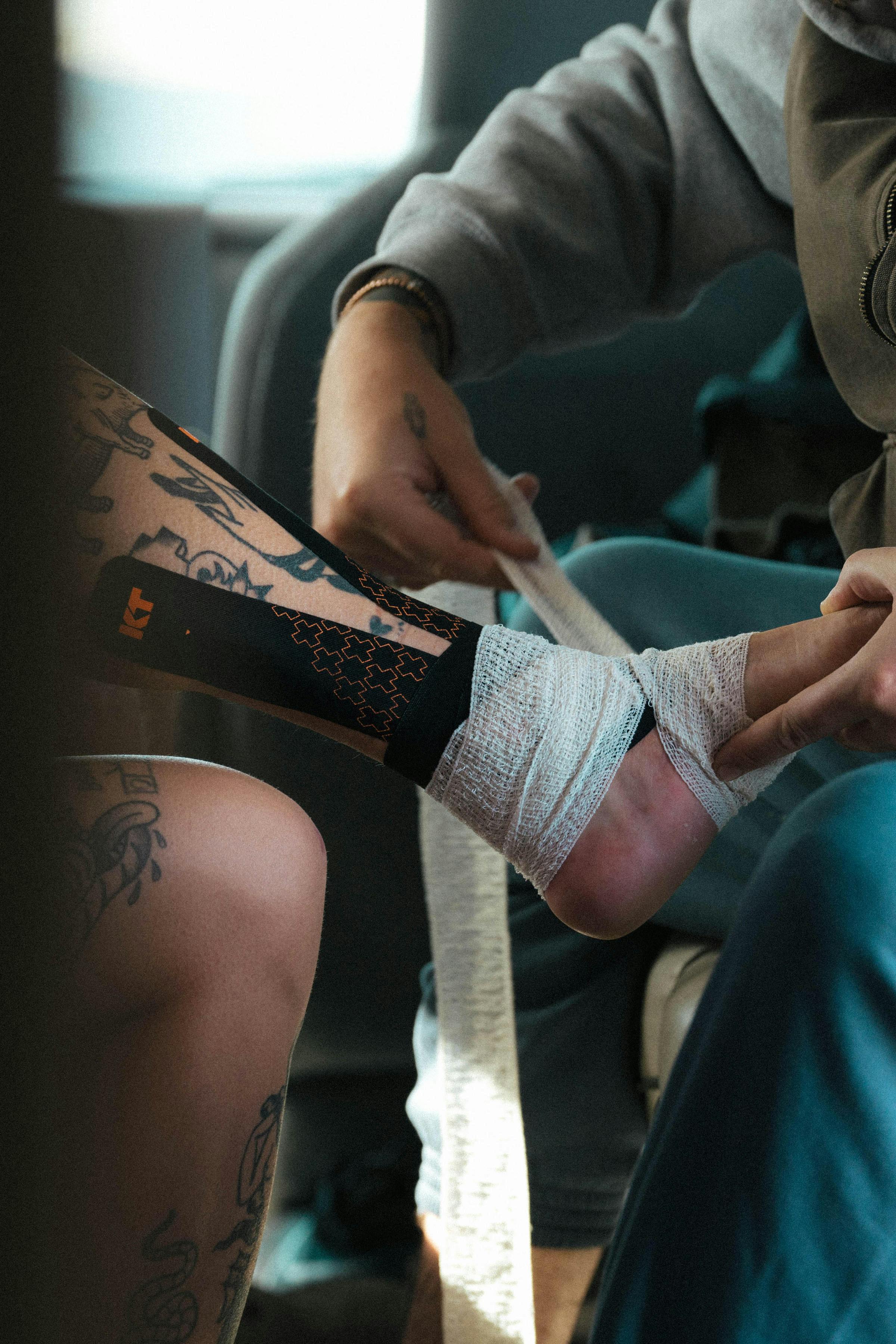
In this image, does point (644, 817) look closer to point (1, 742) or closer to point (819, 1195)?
point (819, 1195)

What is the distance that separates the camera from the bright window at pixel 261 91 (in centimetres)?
85

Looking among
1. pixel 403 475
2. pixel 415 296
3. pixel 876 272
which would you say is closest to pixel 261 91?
pixel 415 296

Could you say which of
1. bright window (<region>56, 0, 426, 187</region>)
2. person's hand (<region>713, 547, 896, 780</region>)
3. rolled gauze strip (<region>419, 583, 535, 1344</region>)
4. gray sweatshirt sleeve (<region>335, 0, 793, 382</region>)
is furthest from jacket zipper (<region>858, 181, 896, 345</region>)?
bright window (<region>56, 0, 426, 187</region>)

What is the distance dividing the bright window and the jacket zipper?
519 millimetres

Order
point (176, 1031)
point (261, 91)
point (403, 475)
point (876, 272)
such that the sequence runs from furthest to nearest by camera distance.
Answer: point (261, 91) < point (403, 475) < point (876, 272) < point (176, 1031)

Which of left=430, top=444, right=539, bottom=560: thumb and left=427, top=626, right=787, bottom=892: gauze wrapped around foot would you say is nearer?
left=427, top=626, right=787, bottom=892: gauze wrapped around foot

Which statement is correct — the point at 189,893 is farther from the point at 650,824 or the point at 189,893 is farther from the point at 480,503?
the point at 480,503

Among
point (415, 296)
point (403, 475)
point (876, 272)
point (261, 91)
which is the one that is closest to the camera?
point (876, 272)

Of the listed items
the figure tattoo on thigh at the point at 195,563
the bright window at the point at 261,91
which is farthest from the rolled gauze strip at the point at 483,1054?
the bright window at the point at 261,91

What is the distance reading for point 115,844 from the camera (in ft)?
1.29

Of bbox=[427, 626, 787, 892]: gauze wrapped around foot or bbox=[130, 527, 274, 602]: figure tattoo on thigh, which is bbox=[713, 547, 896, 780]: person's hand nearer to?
bbox=[427, 626, 787, 892]: gauze wrapped around foot

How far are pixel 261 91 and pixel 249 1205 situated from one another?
34.1 inches

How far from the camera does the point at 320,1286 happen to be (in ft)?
2.73

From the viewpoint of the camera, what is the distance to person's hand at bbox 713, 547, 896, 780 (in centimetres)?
42
